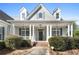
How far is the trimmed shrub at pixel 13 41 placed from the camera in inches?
221

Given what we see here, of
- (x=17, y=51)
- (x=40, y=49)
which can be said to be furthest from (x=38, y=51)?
(x=17, y=51)

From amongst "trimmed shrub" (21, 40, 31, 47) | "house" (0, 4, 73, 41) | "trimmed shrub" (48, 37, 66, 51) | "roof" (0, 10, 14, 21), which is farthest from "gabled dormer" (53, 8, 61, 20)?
"roof" (0, 10, 14, 21)

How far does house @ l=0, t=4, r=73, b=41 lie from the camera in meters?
5.58

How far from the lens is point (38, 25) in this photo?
5.62 m

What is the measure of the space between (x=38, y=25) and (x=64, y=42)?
51 centimetres

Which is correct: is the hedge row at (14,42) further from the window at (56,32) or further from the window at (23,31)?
the window at (56,32)

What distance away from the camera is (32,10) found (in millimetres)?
5613

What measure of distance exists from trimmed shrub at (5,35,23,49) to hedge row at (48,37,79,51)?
506 millimetres

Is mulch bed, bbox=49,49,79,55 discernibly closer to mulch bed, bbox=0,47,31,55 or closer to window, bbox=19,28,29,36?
mulch bed, bbox=0,47,31,55

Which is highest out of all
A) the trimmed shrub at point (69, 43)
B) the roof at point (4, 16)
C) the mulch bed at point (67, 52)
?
the roof at point (4, 16)

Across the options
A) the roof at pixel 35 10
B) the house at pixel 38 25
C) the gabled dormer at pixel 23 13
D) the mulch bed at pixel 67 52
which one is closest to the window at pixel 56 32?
the house at pixel 38 25

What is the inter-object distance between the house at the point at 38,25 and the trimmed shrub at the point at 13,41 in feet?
0.22
